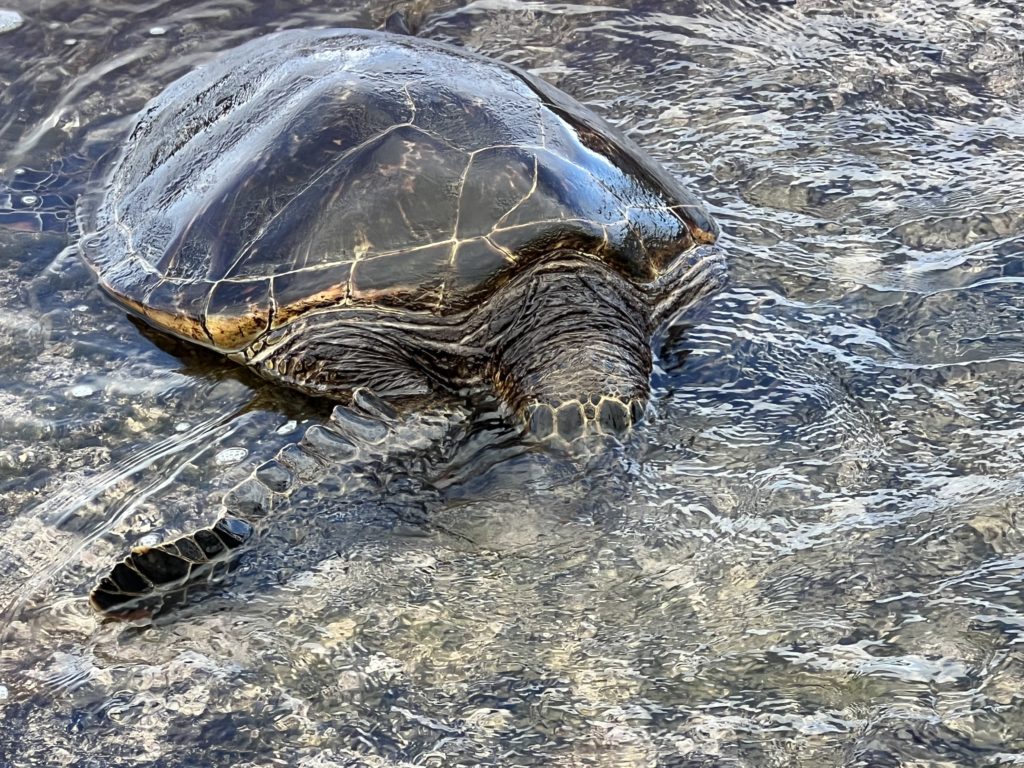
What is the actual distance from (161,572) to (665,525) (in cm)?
164

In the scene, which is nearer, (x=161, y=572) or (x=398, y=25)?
(x=161, y=572)

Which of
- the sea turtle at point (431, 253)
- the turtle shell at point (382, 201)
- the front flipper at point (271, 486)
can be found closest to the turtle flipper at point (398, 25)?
the turtle shell at point (382, 201)

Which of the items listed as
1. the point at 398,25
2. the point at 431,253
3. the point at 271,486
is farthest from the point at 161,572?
the point at 398,25

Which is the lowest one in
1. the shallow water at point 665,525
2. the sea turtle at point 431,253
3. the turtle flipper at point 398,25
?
the shallow water at point 665,525

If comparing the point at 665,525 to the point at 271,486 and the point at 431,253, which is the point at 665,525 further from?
the point at 431,253

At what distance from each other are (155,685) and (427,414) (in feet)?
4.83

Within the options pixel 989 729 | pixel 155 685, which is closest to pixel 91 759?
pixel 155 685

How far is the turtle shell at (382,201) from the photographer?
4.29 meters

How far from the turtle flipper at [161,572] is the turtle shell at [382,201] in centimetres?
121

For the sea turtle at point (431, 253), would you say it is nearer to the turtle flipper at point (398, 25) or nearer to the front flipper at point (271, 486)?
the front flipper at point (271, 486)

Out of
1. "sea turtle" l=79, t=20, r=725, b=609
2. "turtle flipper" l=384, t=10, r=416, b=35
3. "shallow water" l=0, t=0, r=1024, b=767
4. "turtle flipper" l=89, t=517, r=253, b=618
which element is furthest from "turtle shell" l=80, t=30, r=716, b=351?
"turtle flipper" l=384, t=10, r=416, b=35

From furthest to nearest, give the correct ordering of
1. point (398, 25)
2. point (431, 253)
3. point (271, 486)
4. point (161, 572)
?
point (398, 25) → point (431, 253) → point (271, 486) → point (161, 572)

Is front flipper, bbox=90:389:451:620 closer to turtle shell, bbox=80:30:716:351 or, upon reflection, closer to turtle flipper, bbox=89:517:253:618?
turtle flipper, bbox=89:517:253:618

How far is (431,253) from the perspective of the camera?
4262 mm
